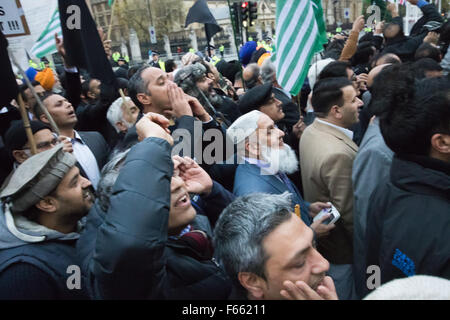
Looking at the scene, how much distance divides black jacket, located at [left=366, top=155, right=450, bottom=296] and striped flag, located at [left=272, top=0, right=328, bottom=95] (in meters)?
2.27

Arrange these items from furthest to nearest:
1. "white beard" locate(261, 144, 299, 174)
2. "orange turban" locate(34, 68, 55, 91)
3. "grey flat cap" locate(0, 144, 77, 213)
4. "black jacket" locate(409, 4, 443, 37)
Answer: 1. "black jacket" locate(409, 4, 443, 37)
2. "orange turban" locate(34, 68, 55, 91)
3. "white beard" locate(261, 144, 299, 174)
4. "grey flat cap" locate(0, 144, 77, 213)

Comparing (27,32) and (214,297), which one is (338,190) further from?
(27,32)

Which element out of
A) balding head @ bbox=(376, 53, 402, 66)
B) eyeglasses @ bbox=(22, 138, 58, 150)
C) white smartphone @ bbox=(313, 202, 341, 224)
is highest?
balding head @ bbox=(376, 53, 402, 66)

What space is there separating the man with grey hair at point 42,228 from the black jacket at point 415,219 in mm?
1410

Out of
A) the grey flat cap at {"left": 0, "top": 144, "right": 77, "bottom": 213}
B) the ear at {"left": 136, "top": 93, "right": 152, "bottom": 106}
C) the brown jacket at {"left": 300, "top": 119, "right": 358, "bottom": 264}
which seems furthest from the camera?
the ear at {"left": 136, "top": 93, "right": 152, "bottom": 106}

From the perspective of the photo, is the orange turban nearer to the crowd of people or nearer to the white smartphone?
the crowd of people

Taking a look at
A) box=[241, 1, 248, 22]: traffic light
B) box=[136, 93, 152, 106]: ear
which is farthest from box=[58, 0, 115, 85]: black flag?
box=[241, 1, 248, 22]: traffic light

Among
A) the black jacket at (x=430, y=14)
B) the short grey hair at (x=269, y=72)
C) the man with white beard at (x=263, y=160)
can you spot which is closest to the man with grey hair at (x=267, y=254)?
the man with white beard at (x=263, y=160)

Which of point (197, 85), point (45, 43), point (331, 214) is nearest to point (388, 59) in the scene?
point (197, 85)

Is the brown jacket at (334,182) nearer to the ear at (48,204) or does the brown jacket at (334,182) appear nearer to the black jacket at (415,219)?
the black jacket at (415,219)

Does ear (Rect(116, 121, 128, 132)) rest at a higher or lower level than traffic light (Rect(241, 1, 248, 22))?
lower

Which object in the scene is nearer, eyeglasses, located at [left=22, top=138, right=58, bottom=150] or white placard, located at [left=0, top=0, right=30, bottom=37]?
eyeglasses, located at [left=22, top=138, right=58, bottom=150]

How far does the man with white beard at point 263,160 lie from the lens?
259 cm

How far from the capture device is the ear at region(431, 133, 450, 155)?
1570 millimetres
